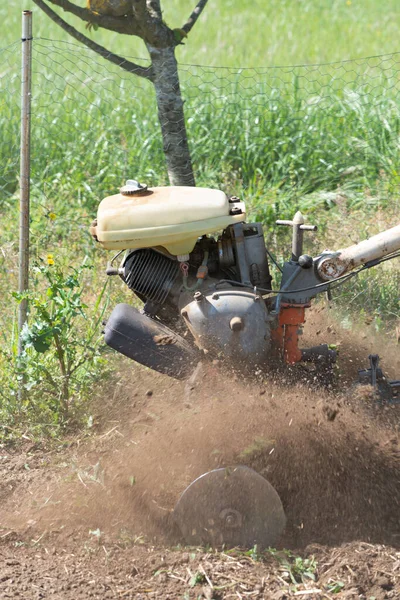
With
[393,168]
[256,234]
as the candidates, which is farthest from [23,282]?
[393,168]

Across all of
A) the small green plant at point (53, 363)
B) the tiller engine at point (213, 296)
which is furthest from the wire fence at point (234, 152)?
the tiller engine at point (213, 296)

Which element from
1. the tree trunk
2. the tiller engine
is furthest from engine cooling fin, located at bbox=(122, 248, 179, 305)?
the tree trunk

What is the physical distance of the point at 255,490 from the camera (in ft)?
11.5

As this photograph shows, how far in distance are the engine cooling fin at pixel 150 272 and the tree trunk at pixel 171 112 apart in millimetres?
1453

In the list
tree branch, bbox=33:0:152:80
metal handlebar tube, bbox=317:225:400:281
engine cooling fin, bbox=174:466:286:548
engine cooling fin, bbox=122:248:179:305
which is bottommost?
engine cooling fin, bbox=174:466:286:548

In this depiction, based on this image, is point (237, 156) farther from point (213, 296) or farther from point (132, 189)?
point (213, 296)

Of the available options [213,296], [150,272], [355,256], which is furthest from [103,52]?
[355,256]

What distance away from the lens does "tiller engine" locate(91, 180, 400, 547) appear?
11.6 feet

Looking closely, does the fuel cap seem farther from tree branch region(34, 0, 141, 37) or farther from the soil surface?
tree branch region(34, 0, 141, 37)

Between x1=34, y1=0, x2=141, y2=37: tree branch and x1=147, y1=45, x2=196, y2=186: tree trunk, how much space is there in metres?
0.15

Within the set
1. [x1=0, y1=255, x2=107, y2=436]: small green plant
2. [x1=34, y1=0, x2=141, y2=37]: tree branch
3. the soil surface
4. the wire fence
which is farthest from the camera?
the wire fence

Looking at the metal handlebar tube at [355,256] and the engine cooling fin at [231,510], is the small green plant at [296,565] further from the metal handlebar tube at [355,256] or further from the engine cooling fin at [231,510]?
the metal handlebar tube at [355,256]

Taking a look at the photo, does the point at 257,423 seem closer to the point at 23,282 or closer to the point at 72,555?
the point at 72,555

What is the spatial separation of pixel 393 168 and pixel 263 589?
4098 mm
